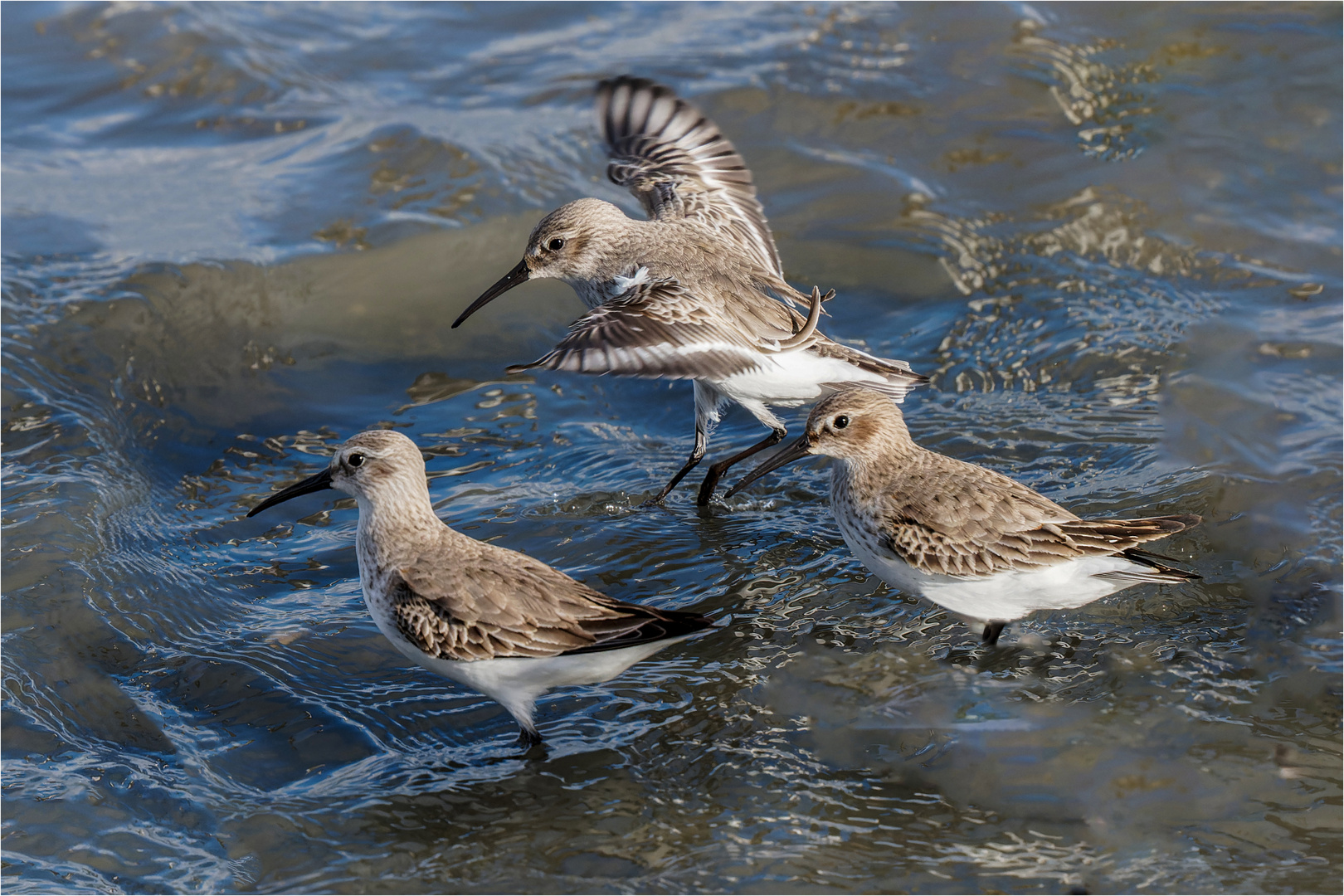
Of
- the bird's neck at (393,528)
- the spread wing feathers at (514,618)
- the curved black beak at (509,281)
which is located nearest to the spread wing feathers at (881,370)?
the curved black beak at (509,281)

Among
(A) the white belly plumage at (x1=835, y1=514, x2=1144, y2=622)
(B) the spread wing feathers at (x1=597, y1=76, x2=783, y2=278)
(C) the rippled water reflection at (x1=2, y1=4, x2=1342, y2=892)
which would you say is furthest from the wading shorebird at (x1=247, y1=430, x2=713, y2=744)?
(B) the spread wing feathers at (x1=597, y1=76, x2=783, y2=278)

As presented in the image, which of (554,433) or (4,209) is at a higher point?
(4,209)

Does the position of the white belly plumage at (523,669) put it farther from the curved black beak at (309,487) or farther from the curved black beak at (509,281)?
the curved black beak at (509,281)

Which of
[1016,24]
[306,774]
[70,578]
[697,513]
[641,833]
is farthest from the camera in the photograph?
[1016,24]

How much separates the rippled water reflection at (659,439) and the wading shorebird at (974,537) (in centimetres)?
40

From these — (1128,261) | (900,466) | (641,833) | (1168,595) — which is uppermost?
(1128,261)

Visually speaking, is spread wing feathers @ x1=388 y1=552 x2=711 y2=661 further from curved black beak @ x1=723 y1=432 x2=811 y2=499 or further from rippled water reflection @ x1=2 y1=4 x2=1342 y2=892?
curved black beak @ x1=723 y1=432 x2=811 y2=499

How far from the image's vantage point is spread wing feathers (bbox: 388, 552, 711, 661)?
17.8ft

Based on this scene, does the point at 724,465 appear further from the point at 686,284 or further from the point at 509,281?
the point at 509,281

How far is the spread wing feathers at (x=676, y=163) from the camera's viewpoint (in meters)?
8.66

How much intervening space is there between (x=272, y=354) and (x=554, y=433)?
Answer: 247 centimetres

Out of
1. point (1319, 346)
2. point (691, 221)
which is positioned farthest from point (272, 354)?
point (1319, 346)

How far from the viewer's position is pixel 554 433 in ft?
28.6

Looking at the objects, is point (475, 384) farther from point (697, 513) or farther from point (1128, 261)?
point (1128, 261)
